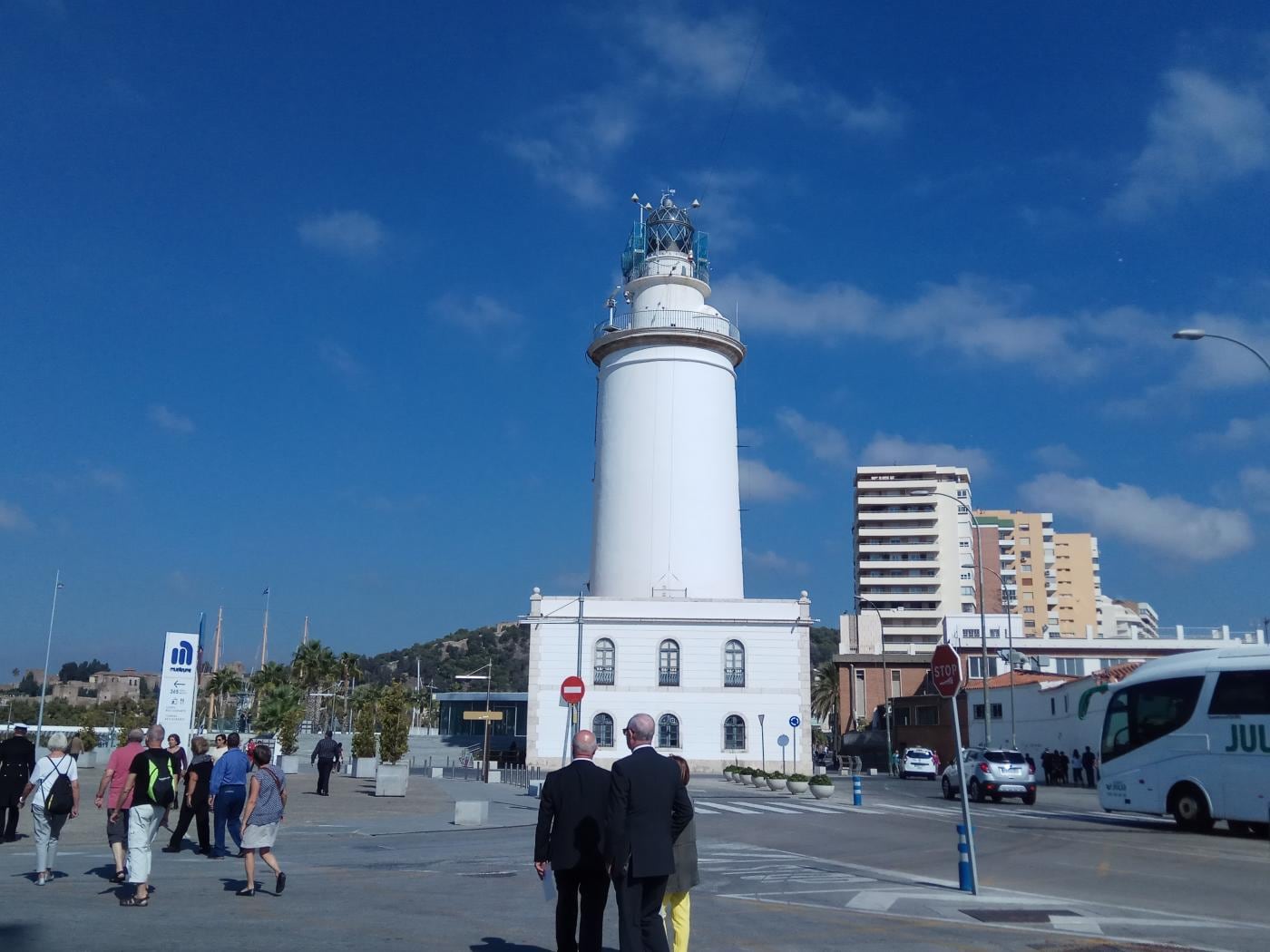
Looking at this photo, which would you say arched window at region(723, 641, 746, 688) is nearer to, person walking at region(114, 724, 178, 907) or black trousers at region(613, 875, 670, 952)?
person walking at region(114, 724, 178, 907)

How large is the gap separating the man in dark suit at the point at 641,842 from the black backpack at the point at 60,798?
7240mm

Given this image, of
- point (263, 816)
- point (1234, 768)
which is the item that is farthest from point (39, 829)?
point (1234, 768)

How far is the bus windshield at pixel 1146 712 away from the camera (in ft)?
67.7

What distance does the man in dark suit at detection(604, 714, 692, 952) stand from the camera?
7105 millimetres

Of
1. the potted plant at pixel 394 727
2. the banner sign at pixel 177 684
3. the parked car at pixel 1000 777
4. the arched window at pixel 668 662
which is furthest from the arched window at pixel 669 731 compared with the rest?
the banner sign at pixel 177 684

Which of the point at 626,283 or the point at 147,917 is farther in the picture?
the point at 626,283

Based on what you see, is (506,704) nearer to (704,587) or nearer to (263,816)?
(704,587)

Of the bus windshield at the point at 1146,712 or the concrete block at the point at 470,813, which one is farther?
the concrete block at the point at 470,813

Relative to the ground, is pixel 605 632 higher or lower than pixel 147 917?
higher

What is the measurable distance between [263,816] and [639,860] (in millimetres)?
5653

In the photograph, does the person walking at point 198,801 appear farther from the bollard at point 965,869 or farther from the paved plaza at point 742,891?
the bollard at point 965,869

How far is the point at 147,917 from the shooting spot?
32.0 ft

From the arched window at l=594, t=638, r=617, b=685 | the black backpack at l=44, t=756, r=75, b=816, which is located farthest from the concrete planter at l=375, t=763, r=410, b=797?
the arched window at l=594, t=638, r=617, b=685

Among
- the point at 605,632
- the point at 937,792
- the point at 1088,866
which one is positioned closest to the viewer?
the point at 1088,866
